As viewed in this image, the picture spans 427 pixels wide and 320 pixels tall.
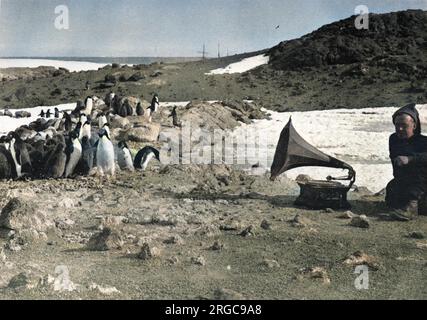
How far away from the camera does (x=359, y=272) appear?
225 inches

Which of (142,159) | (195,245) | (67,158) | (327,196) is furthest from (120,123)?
(195,245)

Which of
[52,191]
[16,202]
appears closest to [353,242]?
[16,202]

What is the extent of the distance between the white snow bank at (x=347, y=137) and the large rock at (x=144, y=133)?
8.06 ft

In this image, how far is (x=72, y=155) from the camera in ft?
33.4

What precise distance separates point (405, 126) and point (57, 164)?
552 centimetres

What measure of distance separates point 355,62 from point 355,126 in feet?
45.6

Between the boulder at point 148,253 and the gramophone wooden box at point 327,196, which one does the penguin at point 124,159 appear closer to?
the gramophone wooden box at point 327,196

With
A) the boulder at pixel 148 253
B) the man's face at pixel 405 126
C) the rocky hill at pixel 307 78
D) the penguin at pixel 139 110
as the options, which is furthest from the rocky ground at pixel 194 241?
the rocky hill at pixel 307 78

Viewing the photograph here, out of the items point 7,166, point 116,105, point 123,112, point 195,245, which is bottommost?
point 195,245

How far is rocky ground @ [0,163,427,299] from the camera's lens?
209 inches

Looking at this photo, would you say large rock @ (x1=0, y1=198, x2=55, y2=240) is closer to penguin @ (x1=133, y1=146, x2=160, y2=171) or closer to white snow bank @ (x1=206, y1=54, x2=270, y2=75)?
penguin @ (x1=133, y1=146, x2=160, y2=171)

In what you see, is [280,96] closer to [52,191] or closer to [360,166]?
[360,166]

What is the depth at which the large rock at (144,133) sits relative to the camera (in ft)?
44.1

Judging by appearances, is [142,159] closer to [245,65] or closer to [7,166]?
[7,166]
